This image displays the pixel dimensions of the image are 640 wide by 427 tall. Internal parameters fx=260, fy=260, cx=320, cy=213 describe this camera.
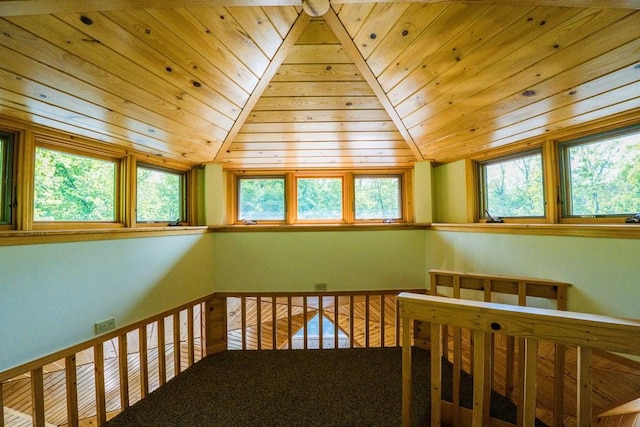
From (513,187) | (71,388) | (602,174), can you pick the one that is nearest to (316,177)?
(513,187)

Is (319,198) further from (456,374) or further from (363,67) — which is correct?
(456,374)

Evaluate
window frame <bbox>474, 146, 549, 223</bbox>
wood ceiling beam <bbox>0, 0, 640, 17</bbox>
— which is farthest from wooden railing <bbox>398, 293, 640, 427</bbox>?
window frame <bbox>474, 146, 549, 223</bbox>

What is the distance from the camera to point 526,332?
0.91 metres

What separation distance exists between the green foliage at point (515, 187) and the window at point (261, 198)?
220cm

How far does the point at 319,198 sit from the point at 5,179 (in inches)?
98.0

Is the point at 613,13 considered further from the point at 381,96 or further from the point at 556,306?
the point at 556,306

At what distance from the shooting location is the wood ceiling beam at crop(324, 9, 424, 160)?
158 cm

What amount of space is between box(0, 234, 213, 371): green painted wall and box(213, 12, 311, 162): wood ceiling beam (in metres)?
1.19

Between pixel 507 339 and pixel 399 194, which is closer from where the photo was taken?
pixel 507 339

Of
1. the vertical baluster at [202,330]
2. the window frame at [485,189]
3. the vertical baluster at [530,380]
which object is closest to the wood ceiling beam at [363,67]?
the window frame at [485,189]

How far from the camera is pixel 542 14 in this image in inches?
50.4

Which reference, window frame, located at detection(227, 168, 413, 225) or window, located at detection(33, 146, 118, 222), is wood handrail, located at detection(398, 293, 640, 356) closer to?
window frame, located at detection(227, 168, 413, 225)

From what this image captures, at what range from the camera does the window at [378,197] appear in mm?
3107

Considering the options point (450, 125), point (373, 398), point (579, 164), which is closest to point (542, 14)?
point (450, 125)
